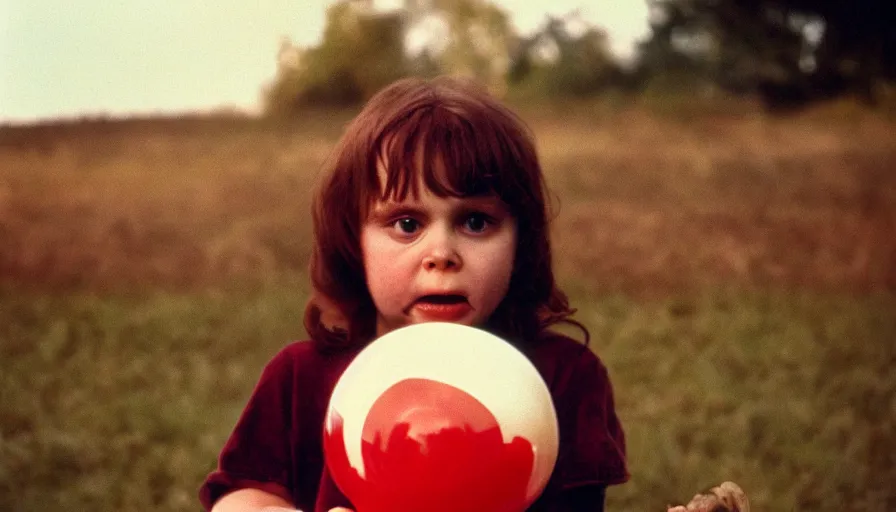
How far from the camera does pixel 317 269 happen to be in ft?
4.20

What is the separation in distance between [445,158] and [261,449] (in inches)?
16.4

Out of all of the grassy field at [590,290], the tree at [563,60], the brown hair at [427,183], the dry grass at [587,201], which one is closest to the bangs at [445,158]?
the brown hair at [427,183]

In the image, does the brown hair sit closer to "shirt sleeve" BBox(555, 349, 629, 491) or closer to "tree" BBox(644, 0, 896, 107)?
"shirt sleeve" BBox(555, 349, 629, 491)

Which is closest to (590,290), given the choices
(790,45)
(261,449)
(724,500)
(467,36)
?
(467,36)

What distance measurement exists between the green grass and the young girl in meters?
0.76

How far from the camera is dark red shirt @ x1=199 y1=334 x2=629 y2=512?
1.20 m

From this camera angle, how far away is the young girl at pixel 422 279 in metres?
1.10

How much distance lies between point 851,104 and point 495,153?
2.44 metres

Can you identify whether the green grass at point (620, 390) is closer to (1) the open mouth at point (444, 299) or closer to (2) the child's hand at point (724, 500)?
(2) the child's hand at point (724, 500)

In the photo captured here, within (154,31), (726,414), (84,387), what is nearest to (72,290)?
(84,387)

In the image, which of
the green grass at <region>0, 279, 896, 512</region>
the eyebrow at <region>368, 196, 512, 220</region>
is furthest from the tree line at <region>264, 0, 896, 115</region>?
the eyebrow at <region>368, 196, 512, 220</region>

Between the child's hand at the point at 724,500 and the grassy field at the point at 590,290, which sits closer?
the child's hand at the point at 724,500

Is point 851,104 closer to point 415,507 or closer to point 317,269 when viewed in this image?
point 317,269

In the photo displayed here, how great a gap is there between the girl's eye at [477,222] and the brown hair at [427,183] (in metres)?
0.03
